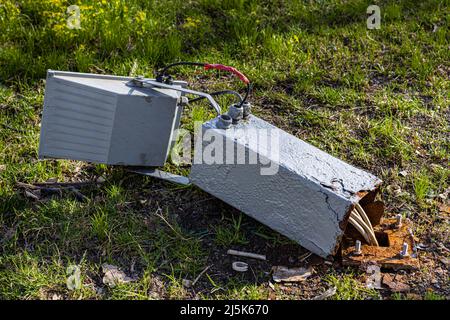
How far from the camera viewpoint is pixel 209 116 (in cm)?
365

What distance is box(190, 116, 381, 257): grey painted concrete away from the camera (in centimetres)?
256

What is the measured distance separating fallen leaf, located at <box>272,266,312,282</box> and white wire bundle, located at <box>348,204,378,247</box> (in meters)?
0.27

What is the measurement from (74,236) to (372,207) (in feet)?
4.27

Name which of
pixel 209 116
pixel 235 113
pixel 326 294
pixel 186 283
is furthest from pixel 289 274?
pixel 209 116

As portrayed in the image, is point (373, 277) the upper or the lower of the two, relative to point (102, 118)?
lower

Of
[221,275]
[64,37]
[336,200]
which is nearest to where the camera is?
[336,200]

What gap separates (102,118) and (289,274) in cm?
105

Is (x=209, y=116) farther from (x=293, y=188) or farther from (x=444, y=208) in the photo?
(x=444, y=208)

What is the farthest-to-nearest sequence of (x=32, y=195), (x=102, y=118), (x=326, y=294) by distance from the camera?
(x=32, y=195) < (x=102, y=118) < (x=326, y=294)

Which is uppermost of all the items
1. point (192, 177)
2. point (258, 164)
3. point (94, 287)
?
point (258, 164)

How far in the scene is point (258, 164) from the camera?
264cm

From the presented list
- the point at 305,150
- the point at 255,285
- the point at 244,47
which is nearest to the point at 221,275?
the point at 255,285

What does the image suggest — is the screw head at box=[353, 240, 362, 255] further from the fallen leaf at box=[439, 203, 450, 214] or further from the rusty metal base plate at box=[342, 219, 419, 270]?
the fallen leaf at box=[439, 203, 450, 214]

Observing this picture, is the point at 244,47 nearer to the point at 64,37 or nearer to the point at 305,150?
the point at 64,37
